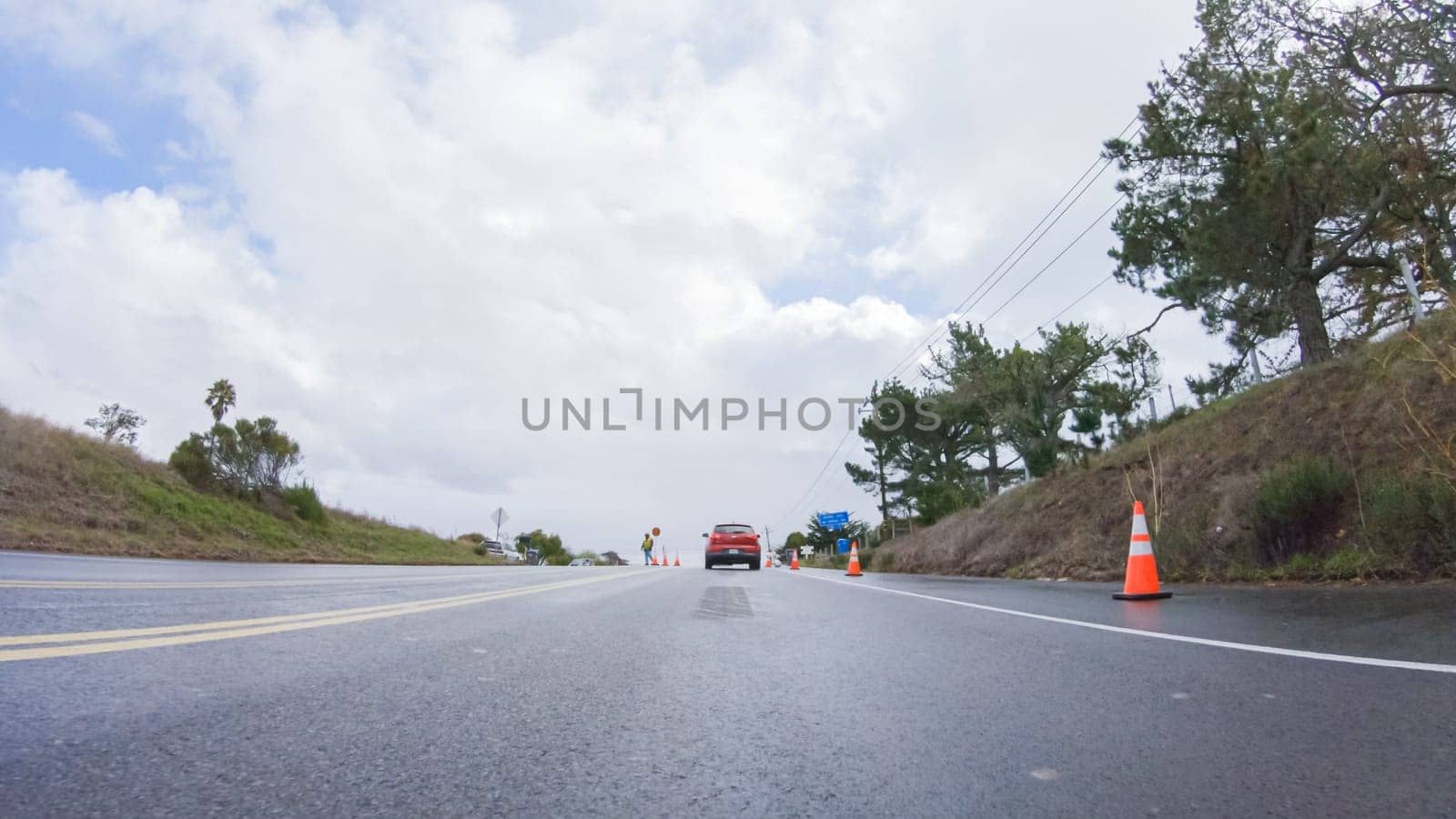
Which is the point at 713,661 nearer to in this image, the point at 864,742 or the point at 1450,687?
the point at 864,742

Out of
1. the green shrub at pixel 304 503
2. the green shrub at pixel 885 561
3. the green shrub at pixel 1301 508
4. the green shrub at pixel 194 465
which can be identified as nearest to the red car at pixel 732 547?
the green shrub at pixel 885 561

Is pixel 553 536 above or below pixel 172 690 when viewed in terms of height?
above

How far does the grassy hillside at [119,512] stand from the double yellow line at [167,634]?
11105mm

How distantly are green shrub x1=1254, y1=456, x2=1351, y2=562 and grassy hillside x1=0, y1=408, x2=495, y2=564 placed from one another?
16718mm

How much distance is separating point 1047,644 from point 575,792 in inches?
130

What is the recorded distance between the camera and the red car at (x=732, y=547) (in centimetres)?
2473

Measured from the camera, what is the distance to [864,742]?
214 centimetres

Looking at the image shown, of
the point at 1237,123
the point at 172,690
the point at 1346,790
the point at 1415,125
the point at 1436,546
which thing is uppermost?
the point at 1237,123

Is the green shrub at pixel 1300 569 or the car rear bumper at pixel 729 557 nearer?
the green shrub at pixel 1300 569

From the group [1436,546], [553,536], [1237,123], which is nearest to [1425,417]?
[1436,546]

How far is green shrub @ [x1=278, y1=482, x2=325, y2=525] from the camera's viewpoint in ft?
80.0

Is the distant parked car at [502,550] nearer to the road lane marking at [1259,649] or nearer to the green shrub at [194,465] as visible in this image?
the green shrub at [194,465]

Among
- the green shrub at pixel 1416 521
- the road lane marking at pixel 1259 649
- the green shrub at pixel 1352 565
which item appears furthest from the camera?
the green shrub at pixel 1352 565

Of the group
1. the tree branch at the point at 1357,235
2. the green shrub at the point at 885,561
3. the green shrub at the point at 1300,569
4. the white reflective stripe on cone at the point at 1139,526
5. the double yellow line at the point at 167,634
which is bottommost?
the double yellow line at the point at 167,634
